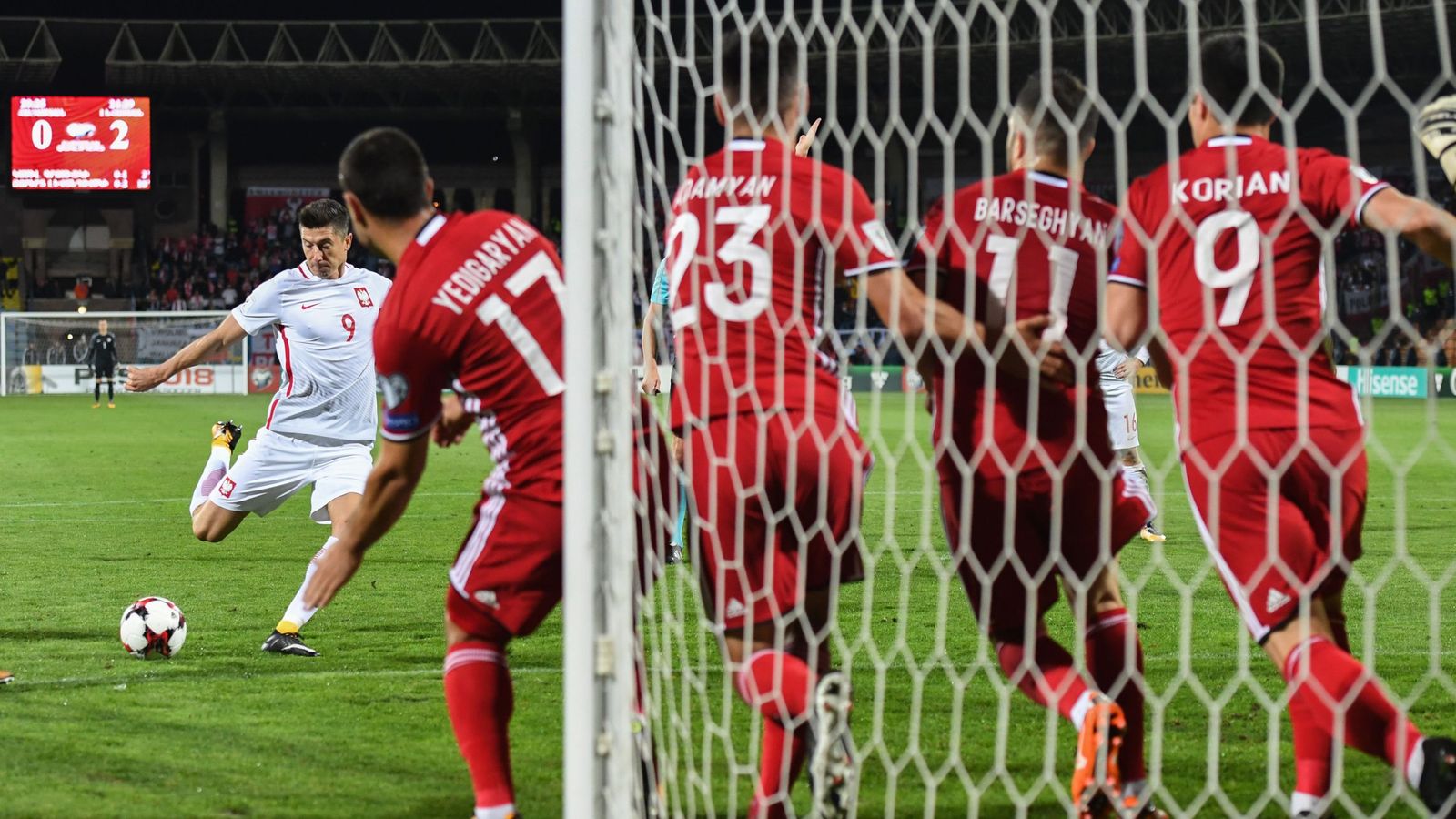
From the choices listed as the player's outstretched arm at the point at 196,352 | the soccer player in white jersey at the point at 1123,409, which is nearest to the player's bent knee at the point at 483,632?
the player's outstretched arm at the point at 196,352

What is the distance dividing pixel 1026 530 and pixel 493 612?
4.12ft

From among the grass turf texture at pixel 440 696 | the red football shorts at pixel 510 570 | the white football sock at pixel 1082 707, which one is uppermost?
the red football shorts at pixel 510 570

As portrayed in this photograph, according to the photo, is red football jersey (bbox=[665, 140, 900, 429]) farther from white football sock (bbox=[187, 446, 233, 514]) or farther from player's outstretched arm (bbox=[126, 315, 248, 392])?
white football sock (bbox=[187, 446, 233, 514])

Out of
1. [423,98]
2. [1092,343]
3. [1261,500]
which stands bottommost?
[1261,500]

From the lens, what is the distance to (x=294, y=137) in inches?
1567

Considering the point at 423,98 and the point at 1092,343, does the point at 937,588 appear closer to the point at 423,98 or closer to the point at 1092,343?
the point at 1092,343

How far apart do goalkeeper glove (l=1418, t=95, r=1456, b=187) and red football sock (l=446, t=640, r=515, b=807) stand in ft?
7.57

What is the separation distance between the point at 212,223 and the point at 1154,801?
37.6 meters

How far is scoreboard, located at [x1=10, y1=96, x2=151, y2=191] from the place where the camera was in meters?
32.8

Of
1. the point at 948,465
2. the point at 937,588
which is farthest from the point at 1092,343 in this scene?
the point at 937,588

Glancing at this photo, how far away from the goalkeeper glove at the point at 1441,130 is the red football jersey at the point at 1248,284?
0.15 m

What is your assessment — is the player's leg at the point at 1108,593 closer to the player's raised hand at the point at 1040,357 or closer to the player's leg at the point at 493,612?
the player's raised hand at the point at 1040,357

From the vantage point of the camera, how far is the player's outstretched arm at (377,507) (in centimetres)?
355

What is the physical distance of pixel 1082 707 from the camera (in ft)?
11.4
